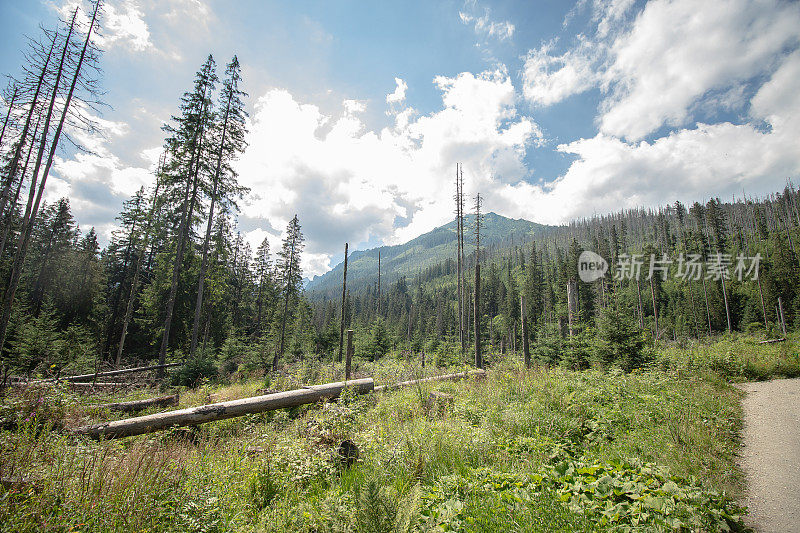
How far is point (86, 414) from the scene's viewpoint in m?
6.73

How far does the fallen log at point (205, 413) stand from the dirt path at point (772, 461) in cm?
796

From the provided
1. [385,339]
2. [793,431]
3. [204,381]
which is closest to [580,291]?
[385,339]

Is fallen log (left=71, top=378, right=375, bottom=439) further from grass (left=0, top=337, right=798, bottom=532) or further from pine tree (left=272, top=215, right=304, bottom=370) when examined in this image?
pine tree (left=272, top=215, right=304, bottom=370)

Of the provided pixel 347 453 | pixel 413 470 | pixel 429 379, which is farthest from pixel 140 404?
pixel 413 470

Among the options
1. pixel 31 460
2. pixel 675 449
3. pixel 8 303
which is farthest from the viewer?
pixel 8 303

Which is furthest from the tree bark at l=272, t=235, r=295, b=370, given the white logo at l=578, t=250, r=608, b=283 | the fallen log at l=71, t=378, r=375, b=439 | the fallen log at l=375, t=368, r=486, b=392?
the white logo at l=578, t=250, r=608, b=283

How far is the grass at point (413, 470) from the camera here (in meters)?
3.02

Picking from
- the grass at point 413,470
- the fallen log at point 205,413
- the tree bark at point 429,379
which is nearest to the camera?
the grass at point 413,470

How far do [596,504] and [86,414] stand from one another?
989cm

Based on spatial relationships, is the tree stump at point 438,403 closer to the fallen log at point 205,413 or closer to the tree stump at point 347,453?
the fallen log at point 205,413

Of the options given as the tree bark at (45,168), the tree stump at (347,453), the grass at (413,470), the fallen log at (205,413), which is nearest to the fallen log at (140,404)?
the grass at (413,470)

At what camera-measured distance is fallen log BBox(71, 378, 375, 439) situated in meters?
6.38

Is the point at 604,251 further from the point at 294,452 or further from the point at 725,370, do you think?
the point at 294,452

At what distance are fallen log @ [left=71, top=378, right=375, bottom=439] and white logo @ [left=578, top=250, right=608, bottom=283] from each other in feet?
154
